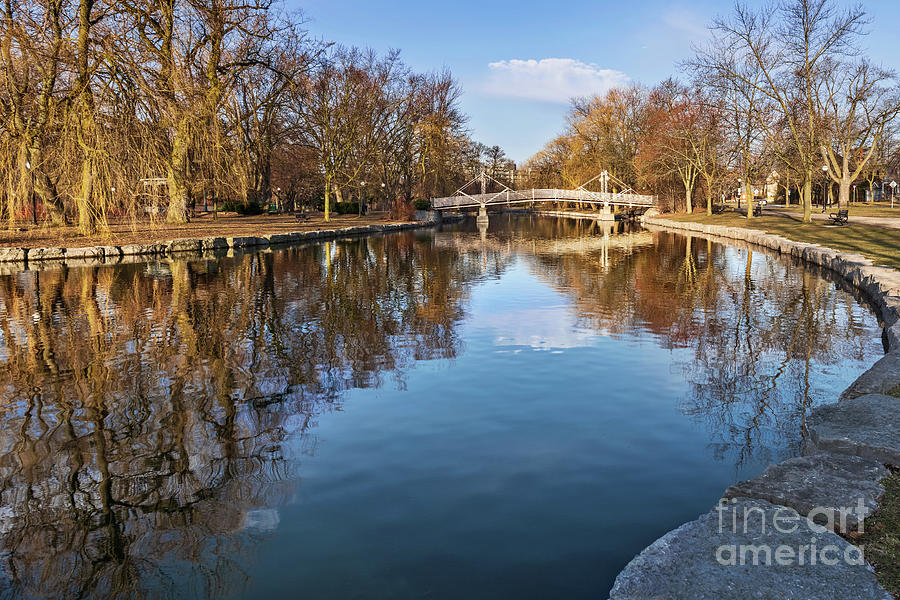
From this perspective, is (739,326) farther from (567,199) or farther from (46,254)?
(567,199)

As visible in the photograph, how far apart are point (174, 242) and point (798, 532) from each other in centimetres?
2408

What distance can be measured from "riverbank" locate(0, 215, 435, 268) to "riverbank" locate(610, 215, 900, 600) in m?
21.0

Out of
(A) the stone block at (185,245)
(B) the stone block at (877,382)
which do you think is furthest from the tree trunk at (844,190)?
(B) the stone block at (877,382)

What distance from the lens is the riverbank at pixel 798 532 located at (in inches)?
119

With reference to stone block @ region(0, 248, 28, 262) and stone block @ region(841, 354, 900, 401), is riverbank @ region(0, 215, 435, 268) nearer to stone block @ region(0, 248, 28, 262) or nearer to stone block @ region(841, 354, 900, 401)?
stone block @ region(0, 248, 28, 262)

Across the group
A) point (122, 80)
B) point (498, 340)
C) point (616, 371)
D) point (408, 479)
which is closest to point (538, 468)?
point (408, 479)

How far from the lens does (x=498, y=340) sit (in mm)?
9898

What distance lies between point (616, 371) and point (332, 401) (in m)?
3.44

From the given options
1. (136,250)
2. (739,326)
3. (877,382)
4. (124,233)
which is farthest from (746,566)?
(124,233)

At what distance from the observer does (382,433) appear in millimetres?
6047

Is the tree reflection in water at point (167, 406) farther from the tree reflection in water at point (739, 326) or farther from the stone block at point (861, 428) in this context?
the stone block at point (861, 428)

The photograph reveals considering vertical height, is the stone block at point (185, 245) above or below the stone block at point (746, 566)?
above

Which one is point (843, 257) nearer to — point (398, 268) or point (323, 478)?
point (398, 268)

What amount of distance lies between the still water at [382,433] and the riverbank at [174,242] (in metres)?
9.37
